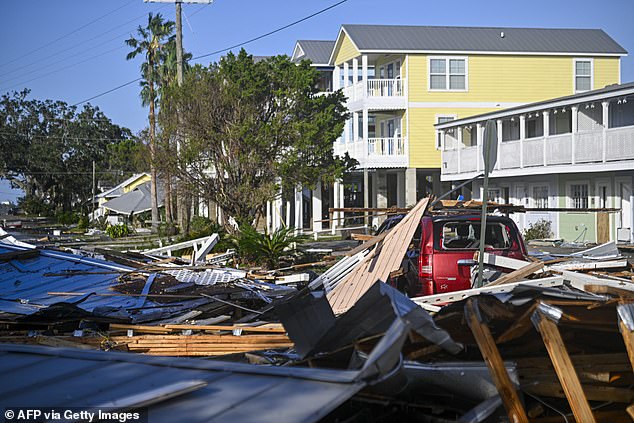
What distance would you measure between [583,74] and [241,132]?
21.0m

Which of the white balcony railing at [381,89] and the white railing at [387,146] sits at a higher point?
the white balcony railing at [381,89]

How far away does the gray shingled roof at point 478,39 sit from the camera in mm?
34844

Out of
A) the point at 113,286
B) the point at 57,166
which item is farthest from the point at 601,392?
the point at 57,166

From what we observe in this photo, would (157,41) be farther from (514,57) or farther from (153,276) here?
(153,276)

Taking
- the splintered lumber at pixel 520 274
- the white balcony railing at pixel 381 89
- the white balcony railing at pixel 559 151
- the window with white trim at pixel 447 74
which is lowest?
the splintered lumber at pixel 520 274

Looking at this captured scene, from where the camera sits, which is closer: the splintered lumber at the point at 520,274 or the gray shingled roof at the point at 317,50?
the splintered lumber at the point at 520,274

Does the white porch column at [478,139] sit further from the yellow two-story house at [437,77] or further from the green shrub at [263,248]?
the green shrub at [263,248]

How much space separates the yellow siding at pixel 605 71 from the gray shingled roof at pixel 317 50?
14560mm

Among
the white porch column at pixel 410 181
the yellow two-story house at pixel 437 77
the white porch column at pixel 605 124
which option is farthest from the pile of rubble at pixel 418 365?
the yellow two-story house at pixel 437 77

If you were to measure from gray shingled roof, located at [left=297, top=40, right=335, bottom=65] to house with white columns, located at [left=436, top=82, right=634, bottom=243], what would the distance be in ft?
35.0

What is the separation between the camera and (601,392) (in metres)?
4.41

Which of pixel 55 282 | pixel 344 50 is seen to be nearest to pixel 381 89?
pixel 344 50

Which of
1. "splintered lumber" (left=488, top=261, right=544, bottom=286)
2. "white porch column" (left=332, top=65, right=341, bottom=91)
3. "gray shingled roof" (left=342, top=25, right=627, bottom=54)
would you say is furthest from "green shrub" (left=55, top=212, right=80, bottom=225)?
"splintered lumber" (left=488, top=261, right=544, bottom=286)

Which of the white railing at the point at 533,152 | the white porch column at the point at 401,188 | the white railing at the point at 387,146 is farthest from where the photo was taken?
the white porch column at the point at 401,188
